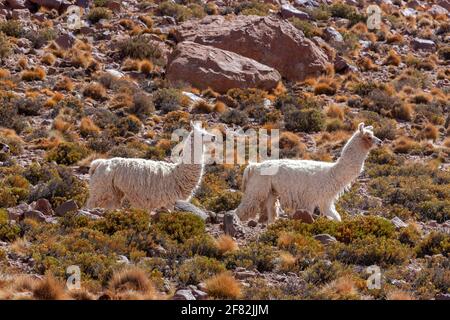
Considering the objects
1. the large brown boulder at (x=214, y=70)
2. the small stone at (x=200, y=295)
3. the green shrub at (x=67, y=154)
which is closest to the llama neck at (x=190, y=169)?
the small stone at (x=200, y=295)

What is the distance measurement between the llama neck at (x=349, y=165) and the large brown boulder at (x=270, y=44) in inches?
505

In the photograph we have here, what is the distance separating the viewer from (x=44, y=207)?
11547 mm

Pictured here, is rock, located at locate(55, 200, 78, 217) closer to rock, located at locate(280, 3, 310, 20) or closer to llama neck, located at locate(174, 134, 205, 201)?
llama neck, located at locate(174, 134, 205, 201)

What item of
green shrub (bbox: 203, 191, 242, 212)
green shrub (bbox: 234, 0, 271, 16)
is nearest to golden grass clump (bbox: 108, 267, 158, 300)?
green shrub (bbox: 203, 191, 242, 212)

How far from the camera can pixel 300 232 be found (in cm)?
1066

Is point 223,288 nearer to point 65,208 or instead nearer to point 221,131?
point 65,208

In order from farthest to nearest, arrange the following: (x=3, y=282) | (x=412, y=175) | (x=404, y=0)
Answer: (x=404, y=0)
(x=412, y=175)
(x=3, y=282)

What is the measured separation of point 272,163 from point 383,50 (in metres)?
18.7

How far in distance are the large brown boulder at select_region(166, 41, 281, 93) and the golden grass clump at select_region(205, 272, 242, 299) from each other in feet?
48.3

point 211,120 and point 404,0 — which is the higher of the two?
point 404,0

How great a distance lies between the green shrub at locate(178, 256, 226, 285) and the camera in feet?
28.1
